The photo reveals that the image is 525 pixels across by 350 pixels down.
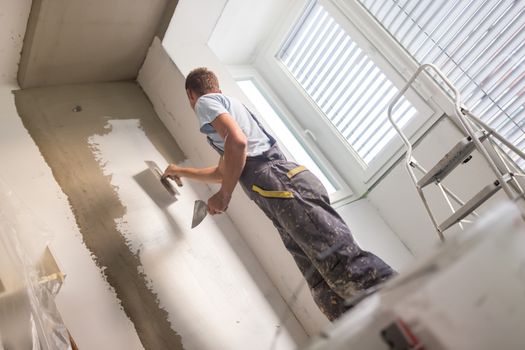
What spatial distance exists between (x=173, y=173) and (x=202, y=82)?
0.51 m

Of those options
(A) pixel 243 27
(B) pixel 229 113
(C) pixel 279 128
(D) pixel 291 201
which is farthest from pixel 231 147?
(A) pixel 243 27

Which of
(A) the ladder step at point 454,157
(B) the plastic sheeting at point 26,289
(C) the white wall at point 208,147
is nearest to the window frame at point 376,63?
(C) the white wall at point 208,147

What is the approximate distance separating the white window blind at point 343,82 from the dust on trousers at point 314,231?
814 mm

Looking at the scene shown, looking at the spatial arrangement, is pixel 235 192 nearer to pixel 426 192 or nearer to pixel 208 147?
pixel 208 147

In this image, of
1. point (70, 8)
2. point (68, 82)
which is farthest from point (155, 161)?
point (70, 8)

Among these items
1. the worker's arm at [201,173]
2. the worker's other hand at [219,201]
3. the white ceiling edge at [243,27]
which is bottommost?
the worker's other hand at [219,201]

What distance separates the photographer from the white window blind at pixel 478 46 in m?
1.63

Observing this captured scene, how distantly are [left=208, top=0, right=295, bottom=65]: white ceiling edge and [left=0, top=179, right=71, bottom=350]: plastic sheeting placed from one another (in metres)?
1.60

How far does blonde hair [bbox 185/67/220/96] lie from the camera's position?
1.64m

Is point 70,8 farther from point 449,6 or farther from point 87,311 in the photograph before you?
point 449,6

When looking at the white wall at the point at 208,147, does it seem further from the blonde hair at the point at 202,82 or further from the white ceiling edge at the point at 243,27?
the blonde hair at the point at 202,82

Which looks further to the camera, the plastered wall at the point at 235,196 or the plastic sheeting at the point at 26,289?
the plastered wall at the point at 235,196

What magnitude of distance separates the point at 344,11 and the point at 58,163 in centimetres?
177

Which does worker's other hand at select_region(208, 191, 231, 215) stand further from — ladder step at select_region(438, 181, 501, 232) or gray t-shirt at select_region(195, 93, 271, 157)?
ladder step at select_region(438, 181, 501, 232)
